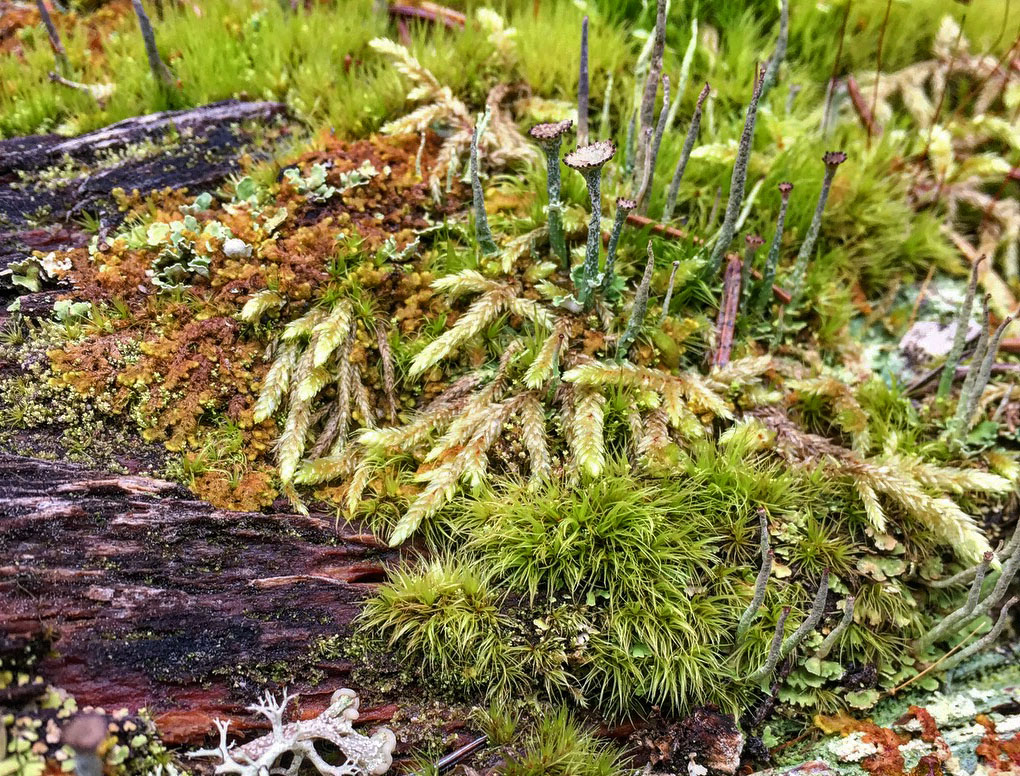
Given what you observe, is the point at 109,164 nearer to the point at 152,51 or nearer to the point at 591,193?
the point at 152,51

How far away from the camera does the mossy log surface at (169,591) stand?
252 cm

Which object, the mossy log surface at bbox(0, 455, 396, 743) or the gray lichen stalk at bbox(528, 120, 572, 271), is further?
the gray lichen stalk at bbox(528, 120, 572, 271)

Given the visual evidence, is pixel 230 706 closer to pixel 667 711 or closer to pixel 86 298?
pixel 667 711

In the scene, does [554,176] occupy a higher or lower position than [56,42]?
lower

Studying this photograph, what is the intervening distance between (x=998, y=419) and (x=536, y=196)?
8.98ft

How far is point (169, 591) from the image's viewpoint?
107 inches

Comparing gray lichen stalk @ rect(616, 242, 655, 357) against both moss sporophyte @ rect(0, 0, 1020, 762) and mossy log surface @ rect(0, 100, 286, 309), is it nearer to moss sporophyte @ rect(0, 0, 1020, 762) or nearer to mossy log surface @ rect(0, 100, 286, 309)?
moss sporophyte @ rect(0, 0, 1020, 762)

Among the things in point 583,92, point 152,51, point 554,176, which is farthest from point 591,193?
point 152,51

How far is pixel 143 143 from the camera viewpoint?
4.06 m

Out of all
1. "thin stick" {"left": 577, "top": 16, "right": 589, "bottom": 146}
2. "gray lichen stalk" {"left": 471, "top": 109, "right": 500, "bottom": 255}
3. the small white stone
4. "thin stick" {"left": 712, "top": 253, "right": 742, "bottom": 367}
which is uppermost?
"thin stick" {"left": 577, "top": 16, "right": 589, "bottom": 146}

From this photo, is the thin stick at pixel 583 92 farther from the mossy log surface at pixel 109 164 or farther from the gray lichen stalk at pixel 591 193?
the mossy log surface at pixel 109 164

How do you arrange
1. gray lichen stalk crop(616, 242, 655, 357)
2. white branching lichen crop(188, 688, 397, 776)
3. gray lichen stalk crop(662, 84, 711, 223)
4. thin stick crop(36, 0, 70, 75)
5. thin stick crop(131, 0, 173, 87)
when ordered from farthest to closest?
thin stick crop(36, 0, 70, 75) < thin stick crop(131, 0, 173, 87) < gray lichen stalk crop(662, 84, 711, 223) < gray lichen stalk crop(616, 242, 655, 357) < white branching lichen crop(188, 688, 397, 776)

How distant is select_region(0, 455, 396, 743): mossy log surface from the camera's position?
2523mm

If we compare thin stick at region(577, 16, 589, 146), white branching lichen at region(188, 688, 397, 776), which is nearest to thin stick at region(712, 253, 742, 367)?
thin stick at region(577, 16, 589, 146)
